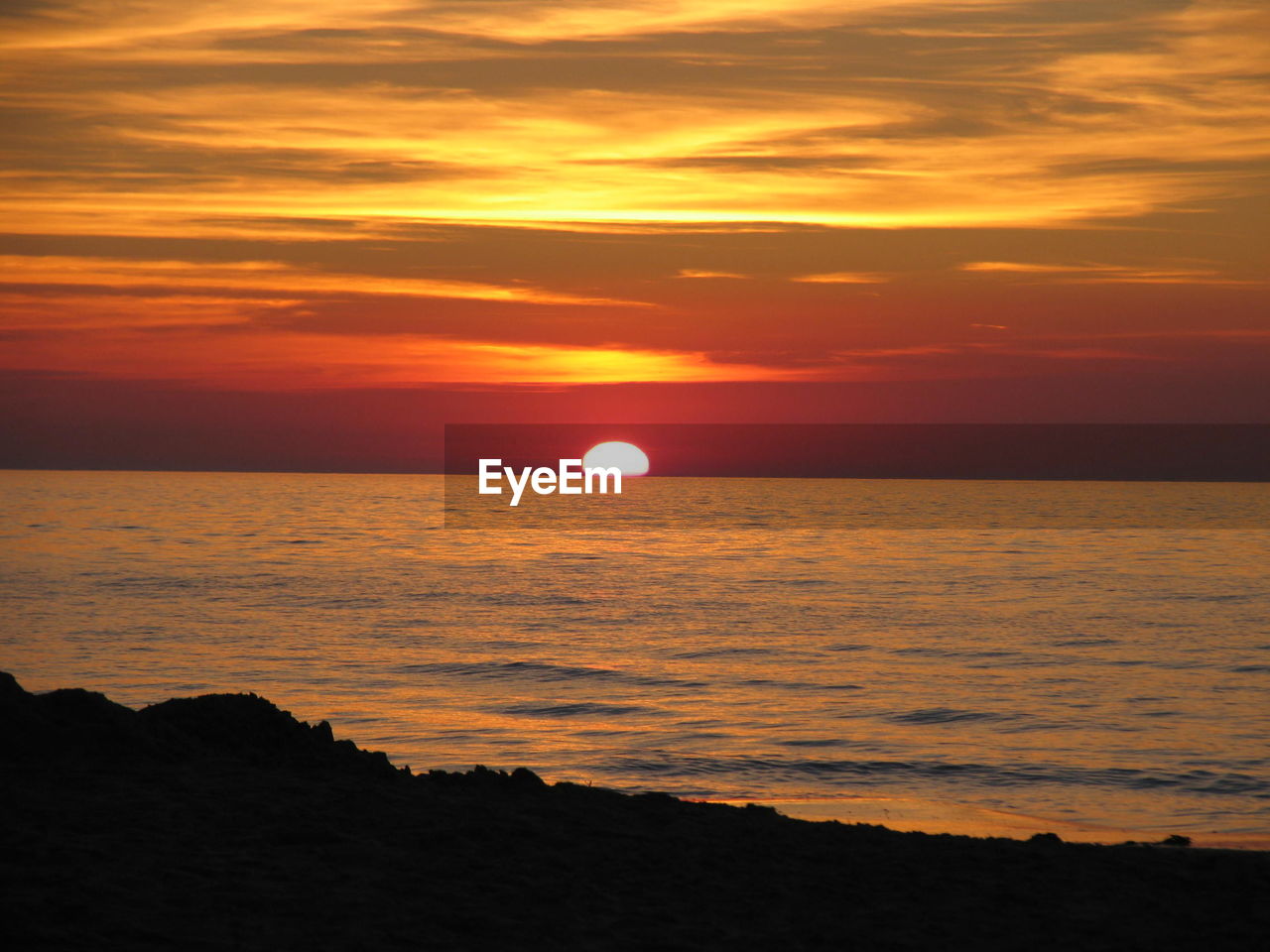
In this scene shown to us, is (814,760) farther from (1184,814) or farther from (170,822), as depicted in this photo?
(170,822)

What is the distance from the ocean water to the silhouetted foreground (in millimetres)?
4644

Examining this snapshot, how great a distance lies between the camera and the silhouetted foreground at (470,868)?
666 cm

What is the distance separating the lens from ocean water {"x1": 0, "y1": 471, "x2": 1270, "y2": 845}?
1622cm

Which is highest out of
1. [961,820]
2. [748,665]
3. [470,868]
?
[470,868]

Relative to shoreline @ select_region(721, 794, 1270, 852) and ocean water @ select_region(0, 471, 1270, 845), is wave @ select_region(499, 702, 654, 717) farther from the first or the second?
shoreline @ select_region(721, 794, 1270, 852)

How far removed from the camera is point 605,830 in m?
8.75

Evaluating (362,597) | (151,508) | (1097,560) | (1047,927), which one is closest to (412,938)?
(1047,927)

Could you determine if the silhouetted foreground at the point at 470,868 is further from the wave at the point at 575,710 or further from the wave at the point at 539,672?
the wave at the point at 539,672

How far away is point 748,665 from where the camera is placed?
26.5 meters

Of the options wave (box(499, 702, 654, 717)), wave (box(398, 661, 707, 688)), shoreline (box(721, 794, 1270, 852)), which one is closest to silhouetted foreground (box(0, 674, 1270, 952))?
shoreline (box(721, 794, 1270, 852))

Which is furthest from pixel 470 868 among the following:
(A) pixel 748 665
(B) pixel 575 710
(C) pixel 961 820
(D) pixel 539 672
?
(A) pixel 748 665

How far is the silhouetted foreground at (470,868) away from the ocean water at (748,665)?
15.2 feet

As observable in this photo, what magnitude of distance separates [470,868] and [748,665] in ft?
63.2

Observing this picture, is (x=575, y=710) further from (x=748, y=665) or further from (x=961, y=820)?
(x=961, y=820)
